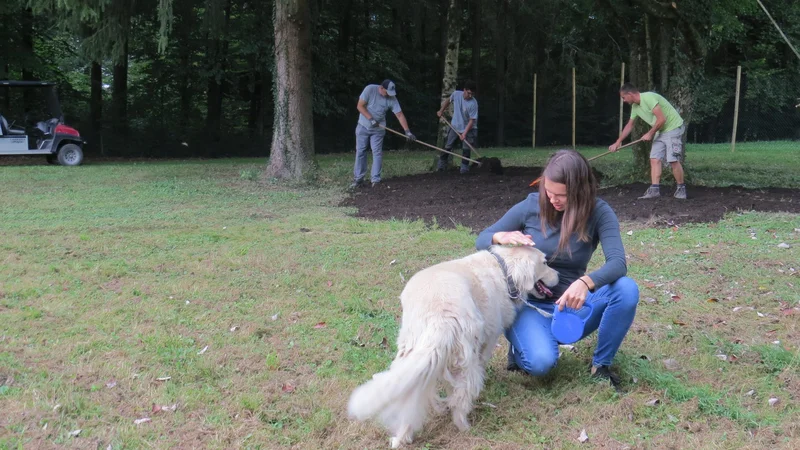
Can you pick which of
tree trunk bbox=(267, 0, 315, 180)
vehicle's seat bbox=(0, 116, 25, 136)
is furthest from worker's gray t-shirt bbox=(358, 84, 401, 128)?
vehicle's seat bbox=(0, 116, 25, 136)

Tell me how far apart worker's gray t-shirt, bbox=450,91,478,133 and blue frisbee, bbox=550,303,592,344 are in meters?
9.54

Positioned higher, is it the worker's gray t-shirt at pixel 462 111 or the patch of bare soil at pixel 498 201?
the worker's gray t-shirt at pixel 462 111

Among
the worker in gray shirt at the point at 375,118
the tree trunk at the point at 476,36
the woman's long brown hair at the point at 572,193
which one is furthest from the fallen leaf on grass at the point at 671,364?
the tree trunk at the point at 476,36

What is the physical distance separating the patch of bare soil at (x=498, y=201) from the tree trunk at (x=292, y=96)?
2.09 meters

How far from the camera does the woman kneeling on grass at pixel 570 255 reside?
3.06m

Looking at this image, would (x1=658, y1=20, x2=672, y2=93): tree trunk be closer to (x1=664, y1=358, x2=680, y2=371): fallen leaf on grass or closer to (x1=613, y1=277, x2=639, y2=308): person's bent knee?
(x1=664, y1=358, x2=680, y2=371): fallen leaf on grass

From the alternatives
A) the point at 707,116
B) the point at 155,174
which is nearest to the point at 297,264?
the point at 155,174

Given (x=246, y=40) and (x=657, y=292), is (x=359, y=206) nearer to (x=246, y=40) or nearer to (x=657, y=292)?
(x=657, y=292)

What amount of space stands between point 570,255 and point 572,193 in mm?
342

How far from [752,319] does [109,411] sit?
3.95 meters

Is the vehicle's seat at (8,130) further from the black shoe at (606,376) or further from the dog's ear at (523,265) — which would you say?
the black shoe at (606,376)

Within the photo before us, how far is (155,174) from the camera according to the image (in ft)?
43.8

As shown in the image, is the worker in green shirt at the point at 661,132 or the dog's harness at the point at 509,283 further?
the worker in green shirt at the point at 661,132

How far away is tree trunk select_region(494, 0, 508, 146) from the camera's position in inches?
817
